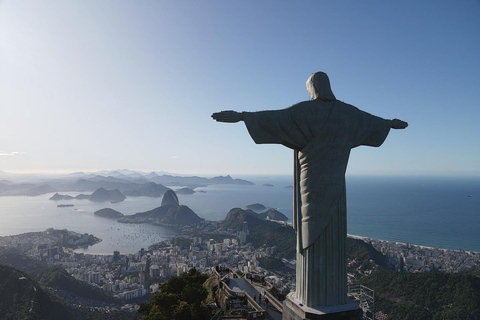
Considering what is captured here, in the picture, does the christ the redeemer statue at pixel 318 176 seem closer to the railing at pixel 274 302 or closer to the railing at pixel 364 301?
the railing at pixel 364 301

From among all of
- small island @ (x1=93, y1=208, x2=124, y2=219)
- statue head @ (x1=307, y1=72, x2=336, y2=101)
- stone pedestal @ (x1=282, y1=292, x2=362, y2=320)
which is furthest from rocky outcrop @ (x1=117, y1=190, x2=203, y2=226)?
statue head @ (x1=307, y1=72, x2=336, y2=101)

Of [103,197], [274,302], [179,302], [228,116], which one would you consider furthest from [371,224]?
[103,197]

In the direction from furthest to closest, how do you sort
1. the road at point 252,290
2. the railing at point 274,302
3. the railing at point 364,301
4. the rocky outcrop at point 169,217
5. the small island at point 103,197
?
1. the small island at point 103,197
2. the rocky outcrop at point 169,217
3. the railing at point 274,302
4. the railing at point 364,301
5. the road at point 252,290

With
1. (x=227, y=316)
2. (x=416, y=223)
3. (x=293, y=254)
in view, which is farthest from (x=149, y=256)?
(x=416, y=223)

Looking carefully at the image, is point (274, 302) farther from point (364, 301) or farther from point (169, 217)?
point (169, 217)

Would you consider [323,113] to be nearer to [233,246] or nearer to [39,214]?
[233,246]

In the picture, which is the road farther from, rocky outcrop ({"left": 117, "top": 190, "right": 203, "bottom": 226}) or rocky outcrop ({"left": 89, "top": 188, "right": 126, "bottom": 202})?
rocky outcrop ({"left": 89, "top": 188, "right": 126, "bottom": 202})

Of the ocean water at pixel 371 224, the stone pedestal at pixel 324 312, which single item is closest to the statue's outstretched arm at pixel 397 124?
the stone pedestal at pixel 324 312
